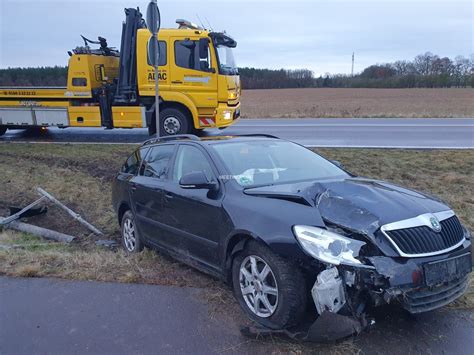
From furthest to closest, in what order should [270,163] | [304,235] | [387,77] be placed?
1. [387,77]
2. [270,163]
3. [304,235]

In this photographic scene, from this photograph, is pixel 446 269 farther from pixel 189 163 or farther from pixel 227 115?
pixel 227 115

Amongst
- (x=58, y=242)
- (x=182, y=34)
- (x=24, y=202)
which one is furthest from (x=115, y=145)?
(x=58, y=242)

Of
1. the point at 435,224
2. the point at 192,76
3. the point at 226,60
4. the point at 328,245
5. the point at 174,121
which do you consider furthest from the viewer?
the point at 226,60

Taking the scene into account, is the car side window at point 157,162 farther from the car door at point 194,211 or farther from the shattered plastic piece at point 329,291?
the shattered plastic piece at point 329,291

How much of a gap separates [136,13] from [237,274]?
38.5ft

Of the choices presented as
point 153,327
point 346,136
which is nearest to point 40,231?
point 153,327

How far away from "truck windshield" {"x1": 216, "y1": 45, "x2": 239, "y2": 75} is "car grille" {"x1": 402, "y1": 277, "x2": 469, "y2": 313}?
10.5m

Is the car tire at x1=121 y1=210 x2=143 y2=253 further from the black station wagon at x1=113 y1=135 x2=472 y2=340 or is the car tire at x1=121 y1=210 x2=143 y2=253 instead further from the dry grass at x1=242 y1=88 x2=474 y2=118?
the dry grass at x1=242 y1=88 x2=474 y2=118

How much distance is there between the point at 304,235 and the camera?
11.1 feet

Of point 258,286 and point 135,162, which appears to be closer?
point 258,286

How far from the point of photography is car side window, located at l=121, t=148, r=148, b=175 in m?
6.01

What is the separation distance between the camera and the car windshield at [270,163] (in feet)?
14.5

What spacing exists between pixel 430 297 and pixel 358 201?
0.86 meters

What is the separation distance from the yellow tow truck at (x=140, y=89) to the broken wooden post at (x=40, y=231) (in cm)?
659
